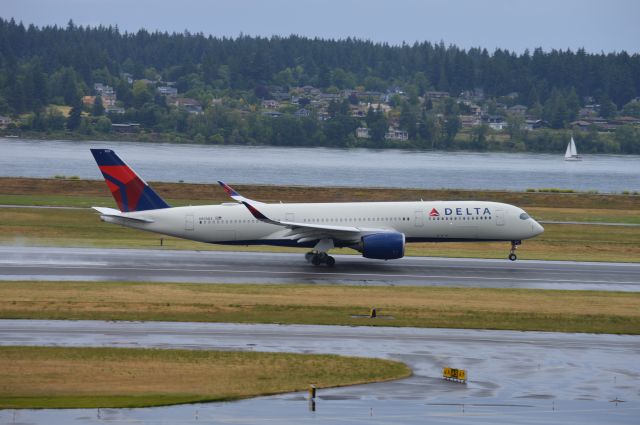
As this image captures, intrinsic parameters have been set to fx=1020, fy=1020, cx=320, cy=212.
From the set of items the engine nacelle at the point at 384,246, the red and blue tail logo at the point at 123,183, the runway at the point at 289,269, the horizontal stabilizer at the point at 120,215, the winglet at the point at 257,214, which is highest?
the red and blue tail logo at the point at 123,183

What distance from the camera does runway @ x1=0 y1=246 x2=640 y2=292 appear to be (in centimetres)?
4781

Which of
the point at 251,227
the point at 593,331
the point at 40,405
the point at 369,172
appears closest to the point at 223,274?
the point at 251,227

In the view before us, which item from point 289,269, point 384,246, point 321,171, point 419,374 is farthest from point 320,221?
Answer: point 321,171

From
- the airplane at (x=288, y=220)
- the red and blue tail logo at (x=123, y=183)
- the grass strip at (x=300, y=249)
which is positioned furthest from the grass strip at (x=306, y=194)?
the airplane at (x=288, y=220)

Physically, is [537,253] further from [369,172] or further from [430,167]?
[430,167]

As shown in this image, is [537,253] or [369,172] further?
[369,172]

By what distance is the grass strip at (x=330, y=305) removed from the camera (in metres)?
38.2

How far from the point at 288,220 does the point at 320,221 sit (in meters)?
1.71

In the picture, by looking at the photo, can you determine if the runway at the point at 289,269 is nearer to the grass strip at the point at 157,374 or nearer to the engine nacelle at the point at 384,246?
the engine nacelle at the point at 384,246

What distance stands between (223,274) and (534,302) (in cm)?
1502

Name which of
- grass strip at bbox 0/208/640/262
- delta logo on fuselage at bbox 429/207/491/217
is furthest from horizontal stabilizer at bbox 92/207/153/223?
delta logo on fuselage at bbox 429/207/491/217

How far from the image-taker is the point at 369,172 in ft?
540

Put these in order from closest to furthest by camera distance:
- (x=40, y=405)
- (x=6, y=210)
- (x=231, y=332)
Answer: (x=40, y=405) < (x=231, y=332) < (x=6, y=210)

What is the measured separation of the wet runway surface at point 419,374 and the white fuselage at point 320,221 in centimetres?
1688
